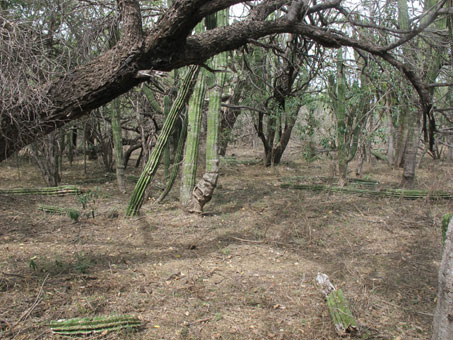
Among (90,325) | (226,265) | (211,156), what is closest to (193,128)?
(211,156)

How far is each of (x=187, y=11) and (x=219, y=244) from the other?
10.4 ft

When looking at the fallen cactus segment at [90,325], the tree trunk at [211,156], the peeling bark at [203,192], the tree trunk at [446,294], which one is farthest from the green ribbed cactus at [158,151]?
the tree trunk at [446,294]

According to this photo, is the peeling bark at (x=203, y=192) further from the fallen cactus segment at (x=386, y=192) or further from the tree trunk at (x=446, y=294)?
the tree trunk at (x=446, y=294)

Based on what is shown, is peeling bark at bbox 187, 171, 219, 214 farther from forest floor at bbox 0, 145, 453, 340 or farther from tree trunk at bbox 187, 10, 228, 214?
forest floor at bbox 0, 145, 453, 340

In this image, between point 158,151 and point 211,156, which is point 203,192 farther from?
point 158,151

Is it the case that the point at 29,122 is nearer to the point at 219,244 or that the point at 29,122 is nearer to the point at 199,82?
the point at 219,244

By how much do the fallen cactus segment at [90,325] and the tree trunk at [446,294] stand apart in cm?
223

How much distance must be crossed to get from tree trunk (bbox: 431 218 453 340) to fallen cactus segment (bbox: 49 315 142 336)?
2228mm

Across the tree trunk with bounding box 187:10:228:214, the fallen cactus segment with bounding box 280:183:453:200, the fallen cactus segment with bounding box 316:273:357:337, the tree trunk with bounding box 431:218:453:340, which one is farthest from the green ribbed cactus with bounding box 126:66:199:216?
the tree trunk with bounding box 431:218:453:340

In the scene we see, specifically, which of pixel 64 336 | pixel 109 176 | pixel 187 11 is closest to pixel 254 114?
pixel 109 176

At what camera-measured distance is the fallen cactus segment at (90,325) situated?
2849 millimetres

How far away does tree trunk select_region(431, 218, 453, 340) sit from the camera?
2139 mm

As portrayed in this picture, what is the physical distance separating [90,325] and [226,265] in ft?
6.30

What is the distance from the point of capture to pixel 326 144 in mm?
9031
